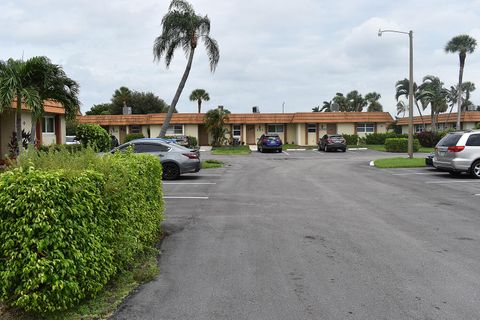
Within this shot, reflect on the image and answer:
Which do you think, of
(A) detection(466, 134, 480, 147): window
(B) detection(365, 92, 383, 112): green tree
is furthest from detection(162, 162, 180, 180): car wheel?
(B) detection(365, 92, 383, 112): green tree

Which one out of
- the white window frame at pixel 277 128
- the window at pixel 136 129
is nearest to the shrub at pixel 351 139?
the white window frame at pixel 277 128

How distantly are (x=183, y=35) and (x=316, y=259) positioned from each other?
2083 cm

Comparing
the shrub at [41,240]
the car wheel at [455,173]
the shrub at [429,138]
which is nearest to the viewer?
the shrub at [41,240]

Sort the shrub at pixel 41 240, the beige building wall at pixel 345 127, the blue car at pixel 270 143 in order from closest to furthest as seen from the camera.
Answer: the shrub at pixel 41 240, the blue car at pixel 270 143, the beige building wall at pixel 345 127

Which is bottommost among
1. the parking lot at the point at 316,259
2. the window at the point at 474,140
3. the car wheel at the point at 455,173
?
the parking lot at the point at 316,259

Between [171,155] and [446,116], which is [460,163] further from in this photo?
[446,116]

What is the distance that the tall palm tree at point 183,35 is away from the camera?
81.5 ft

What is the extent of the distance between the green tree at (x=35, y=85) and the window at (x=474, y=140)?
1461 cm

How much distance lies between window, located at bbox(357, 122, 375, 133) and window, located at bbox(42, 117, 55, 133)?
34477 millimetres

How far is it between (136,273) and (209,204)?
240 inches

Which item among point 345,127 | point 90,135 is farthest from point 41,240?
point 345,127

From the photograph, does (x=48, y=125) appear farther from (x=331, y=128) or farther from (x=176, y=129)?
(x=331, y=128)

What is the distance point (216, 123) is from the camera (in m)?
46.9

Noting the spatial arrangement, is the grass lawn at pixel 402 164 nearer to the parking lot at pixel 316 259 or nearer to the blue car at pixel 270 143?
the parking lot at pixel 316 259
